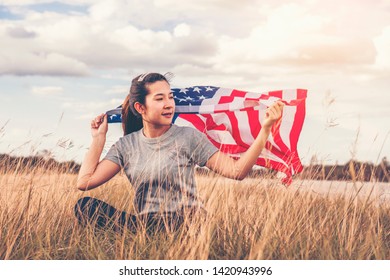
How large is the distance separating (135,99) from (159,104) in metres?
0.27

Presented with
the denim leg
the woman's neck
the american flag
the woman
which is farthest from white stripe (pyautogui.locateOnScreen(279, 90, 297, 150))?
the denim leg

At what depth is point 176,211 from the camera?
4180mm

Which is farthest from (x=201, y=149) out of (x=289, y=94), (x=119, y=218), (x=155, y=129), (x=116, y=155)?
(x=289, y=94)

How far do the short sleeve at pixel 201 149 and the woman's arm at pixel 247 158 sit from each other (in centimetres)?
4

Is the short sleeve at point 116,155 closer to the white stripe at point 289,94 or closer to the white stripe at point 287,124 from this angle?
the white stripe at point 289,94

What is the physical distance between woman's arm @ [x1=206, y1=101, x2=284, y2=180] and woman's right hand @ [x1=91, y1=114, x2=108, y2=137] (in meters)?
0.99

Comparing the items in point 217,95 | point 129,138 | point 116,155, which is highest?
point 217,95

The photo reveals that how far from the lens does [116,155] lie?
14.7 ft

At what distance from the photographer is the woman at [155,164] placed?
419 cm

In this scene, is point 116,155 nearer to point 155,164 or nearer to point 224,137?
point 155,164

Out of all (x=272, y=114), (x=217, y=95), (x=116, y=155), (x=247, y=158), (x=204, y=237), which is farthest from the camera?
(x=217, y=95)

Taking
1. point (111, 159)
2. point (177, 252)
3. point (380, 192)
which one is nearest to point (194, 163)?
point (111, 159)

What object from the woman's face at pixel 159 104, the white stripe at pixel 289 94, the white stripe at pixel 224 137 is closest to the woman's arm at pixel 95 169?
the woman's face at pixel 159 104
